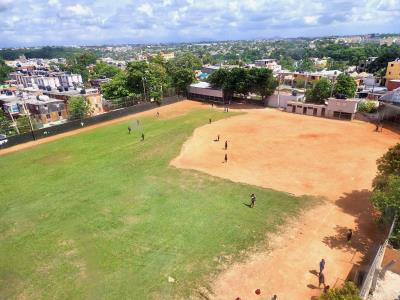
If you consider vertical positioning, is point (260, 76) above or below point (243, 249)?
above

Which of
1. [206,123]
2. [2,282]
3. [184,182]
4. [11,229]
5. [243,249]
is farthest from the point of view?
[206,123]

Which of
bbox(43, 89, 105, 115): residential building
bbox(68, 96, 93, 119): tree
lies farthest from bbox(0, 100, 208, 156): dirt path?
bbox(43, 89, 105, 115): residential building

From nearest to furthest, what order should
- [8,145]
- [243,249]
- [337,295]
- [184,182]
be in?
[337,295], [243,249], [184,182], [8,145]

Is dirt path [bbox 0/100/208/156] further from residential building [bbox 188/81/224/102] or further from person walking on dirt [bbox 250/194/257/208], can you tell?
person walking on dirt [bbox 250/194/257/208]

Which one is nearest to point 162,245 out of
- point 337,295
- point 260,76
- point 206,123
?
point 337,295

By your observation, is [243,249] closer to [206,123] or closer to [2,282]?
[2,282]

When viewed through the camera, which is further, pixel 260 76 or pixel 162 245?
pixel 260 76

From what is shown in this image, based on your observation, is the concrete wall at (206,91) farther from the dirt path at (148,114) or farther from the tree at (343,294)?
the tree at (343,294)
